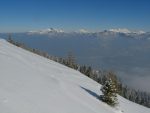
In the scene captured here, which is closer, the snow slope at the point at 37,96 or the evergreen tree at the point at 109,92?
the snow slope at the point at 37,96

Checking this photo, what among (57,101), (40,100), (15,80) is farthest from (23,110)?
(15,80)

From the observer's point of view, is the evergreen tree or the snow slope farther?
the evergreen tree

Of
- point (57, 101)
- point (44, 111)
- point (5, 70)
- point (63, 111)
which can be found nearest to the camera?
point (44, 111)

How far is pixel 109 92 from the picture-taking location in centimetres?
4050

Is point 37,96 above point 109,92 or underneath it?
above

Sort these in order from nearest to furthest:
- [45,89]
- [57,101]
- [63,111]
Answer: [63,111] → [57,101] → [45,89]

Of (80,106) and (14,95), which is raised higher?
(14,95)

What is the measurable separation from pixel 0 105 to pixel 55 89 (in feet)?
43.5

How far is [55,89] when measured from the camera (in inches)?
1473

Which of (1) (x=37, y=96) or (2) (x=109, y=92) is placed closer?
(1) (x=37, y=96)

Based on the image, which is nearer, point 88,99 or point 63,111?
point 63,111

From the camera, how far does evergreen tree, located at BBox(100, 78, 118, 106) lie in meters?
39.9

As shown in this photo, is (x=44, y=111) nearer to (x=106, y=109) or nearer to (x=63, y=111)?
(x=63, y=111)

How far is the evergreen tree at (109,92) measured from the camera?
3988 centimetres
